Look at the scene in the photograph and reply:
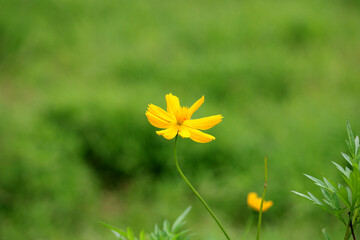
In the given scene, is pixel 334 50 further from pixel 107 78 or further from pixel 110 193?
pixel 110 193

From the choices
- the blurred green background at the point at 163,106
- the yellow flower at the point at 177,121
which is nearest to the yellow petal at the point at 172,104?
the yellow flower at the point at 177,121

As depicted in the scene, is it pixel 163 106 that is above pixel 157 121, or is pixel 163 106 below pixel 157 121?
below

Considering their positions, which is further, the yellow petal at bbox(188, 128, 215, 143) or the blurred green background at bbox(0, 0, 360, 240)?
the blurred green background at bbox(0, 0, 360, 240)

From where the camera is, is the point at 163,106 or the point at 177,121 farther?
the point at 163,106

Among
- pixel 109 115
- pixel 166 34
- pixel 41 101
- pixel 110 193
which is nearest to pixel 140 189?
pixel 110 193

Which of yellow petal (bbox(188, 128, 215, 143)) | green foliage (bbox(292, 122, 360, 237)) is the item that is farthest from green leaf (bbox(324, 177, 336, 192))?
yellow petal (bbox(188, 128, 215, 143))

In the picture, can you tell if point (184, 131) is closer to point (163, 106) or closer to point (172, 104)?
point (172, 104)

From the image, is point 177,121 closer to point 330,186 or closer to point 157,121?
point 157,121

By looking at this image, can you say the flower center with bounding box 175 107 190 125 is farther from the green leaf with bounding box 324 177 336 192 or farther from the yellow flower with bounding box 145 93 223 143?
the green leaf with bounding box 324 177 336 192

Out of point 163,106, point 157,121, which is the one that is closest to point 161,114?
point 157,121
